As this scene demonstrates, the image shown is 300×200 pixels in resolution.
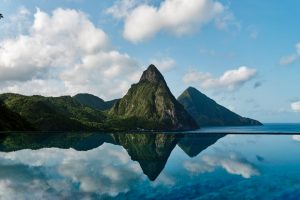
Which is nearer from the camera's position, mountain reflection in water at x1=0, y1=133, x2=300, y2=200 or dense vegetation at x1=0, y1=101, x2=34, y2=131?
mountain reflection in water at x1=0, y1=133, x2=300, y2=200

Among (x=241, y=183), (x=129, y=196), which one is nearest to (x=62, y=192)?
(x=129, y=196)

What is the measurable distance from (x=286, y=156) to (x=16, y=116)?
11969 cm

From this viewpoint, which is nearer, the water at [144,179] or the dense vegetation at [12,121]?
the water at [144,179]

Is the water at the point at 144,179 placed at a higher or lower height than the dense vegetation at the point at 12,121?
lower

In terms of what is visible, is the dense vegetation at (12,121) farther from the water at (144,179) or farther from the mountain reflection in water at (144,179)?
the mountain reflection in water at (144,179)

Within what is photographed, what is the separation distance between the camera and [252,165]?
1409 inches

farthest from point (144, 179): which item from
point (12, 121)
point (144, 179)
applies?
point (12, 121)

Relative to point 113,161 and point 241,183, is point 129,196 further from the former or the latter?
point 113,161

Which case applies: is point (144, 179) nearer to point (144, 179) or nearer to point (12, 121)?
point (144, 179)

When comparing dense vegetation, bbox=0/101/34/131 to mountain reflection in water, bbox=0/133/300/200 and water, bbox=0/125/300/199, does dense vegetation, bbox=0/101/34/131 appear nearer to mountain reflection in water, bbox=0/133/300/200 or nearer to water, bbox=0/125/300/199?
water, bbox=0/125/300/199

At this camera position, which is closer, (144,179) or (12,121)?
(144,179)

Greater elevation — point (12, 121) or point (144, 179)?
point (12, 121)

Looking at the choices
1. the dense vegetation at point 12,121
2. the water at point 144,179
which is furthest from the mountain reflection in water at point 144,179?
the dense vegetation at point 12,121

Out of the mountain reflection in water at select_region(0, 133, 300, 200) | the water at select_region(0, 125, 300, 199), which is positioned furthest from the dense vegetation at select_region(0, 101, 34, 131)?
the mountain reflection in water at select_region(0, 133, 300, 200)
